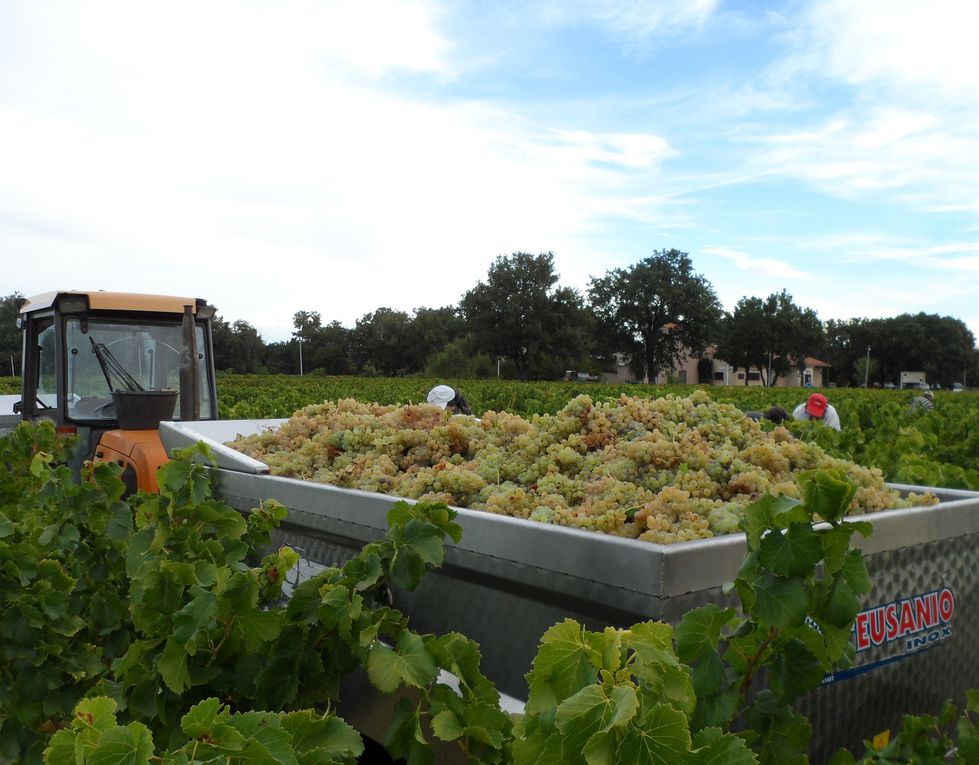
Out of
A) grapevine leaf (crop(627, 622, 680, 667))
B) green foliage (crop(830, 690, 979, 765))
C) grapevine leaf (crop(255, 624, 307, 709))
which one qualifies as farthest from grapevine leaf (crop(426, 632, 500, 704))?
green foliage (crop(830, 690, 979, 765))

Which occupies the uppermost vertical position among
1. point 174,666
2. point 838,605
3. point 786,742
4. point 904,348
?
point 904,348

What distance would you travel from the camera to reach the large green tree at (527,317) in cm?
7781

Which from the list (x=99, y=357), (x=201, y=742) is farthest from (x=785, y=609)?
(x=99, y=357)

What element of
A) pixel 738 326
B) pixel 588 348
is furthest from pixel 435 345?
pixel 738 326

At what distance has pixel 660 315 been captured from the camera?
80000mm

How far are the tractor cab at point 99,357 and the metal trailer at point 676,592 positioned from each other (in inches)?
155

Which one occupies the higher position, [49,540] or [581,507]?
[581,507]

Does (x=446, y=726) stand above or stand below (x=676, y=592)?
below

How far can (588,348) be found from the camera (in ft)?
260

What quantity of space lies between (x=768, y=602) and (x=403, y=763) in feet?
4.47

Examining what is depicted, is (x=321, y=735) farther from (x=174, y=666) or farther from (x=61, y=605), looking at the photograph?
(x=61, y=605)

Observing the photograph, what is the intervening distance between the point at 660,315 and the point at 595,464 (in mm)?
79051

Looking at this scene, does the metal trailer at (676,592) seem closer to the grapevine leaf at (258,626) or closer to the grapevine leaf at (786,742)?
the grapevine leaf at (786,742)

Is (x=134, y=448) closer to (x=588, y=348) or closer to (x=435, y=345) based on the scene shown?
(x=588, y=348)
